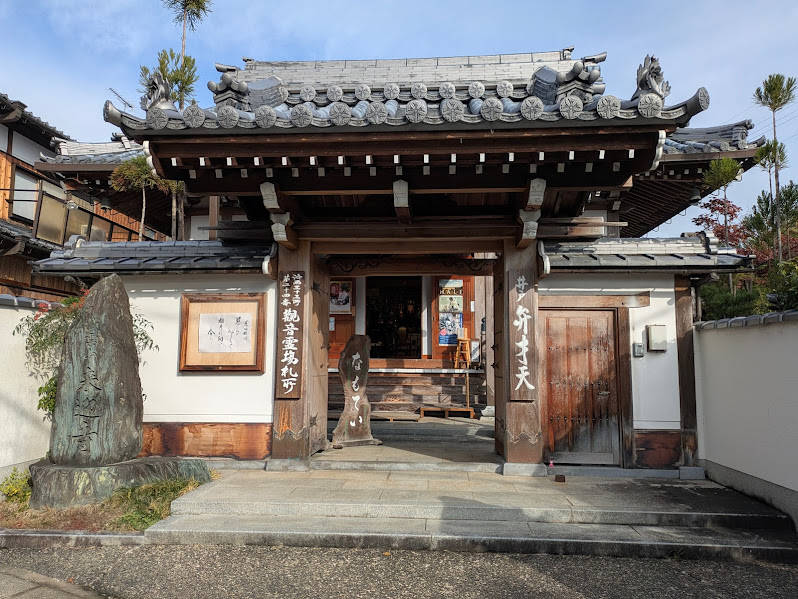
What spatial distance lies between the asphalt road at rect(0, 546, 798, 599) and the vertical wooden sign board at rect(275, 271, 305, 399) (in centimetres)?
252

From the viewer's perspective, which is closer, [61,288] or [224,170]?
[224,170]

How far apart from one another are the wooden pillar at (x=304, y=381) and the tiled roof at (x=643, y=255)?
3.28 meters

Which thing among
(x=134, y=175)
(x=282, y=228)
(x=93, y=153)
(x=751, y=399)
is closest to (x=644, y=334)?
(x=751, y=399)

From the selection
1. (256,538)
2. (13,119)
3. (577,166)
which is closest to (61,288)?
(13,119)

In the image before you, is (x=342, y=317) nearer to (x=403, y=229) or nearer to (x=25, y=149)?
(x=403, y=229)

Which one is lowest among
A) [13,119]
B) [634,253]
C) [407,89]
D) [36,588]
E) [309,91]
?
[36,588]

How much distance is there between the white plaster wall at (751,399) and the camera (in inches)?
202

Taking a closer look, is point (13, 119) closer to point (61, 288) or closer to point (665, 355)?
point (61, 288)

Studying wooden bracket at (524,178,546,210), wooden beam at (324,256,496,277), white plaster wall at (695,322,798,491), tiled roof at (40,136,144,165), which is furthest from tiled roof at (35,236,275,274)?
white plaster wall at (695,322,798,491)

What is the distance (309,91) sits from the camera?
6156mm

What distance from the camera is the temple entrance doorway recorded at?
17.0 meters

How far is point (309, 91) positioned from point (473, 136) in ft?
7.00

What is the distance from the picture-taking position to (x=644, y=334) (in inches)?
273

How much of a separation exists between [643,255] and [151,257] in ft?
22.1
